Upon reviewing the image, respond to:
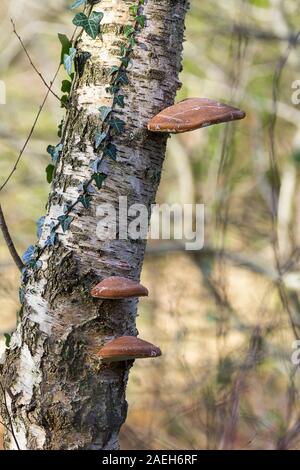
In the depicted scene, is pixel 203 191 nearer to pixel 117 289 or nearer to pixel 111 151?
pixel 111 151

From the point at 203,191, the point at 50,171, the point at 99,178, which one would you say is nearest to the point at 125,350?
the point at 99,178

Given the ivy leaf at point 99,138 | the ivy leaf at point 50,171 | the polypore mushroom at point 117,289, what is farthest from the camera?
the ivy leaf at point 50,171

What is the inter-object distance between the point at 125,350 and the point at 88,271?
0.26 meters

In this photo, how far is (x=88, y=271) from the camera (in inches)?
81.0

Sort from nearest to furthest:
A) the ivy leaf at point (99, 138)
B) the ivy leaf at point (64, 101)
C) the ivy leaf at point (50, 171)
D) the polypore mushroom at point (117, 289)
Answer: the polypore mushroom at point (117, 289)
the ivy leaf at point (99, 138)
the ivy leaf at point (64, 101)
the ivy leaf at point (50, 171)

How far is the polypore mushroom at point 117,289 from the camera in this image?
1.95 metres

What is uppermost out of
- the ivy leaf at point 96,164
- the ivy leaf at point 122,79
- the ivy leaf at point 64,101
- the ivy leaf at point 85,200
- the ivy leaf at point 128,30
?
the ivy leaf at point 128,30

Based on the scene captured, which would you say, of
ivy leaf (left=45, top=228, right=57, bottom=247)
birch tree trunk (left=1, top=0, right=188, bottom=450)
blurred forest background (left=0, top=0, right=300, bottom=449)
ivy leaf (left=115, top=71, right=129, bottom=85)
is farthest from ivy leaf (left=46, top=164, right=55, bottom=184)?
blurred forest background (left=0, top=0, right=300, bottom=449)

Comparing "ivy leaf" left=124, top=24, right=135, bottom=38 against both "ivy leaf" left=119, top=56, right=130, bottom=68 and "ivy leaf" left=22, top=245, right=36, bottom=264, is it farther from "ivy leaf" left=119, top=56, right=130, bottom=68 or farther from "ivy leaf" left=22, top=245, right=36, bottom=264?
"ivy leaf" left=22, top=245, right=36, bottom=264

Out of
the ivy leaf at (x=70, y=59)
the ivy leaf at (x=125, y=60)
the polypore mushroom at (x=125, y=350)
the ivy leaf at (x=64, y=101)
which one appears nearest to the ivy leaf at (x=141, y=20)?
the ivy leaf at (x=125, y=60)

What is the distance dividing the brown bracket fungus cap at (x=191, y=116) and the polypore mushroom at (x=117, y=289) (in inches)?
17.6

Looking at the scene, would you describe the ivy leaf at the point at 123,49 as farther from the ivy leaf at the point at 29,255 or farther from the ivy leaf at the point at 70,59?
the ivy leaf at the point at 29,255

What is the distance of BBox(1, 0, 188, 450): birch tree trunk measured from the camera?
203 cm

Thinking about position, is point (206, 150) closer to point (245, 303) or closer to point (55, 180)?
point (245, 303)
